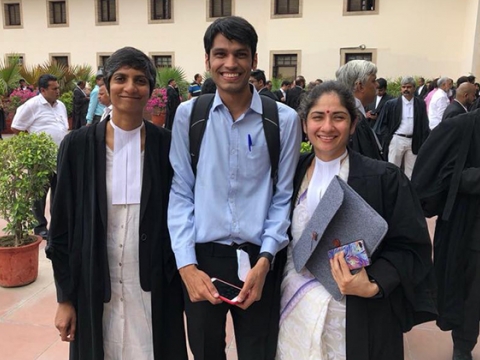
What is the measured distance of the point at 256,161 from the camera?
75.1 inches

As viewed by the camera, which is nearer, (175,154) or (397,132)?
(175,154)

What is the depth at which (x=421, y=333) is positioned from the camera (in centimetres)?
342

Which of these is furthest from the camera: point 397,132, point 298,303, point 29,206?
point 397,132

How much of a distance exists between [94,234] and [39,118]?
13.4 ft

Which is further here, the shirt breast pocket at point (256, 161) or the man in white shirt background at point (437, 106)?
the man in white shirt background at point (437, 106)

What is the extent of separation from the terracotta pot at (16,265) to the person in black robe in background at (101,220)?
231 cm

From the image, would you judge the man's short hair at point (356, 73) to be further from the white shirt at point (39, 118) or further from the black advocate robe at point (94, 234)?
the white shirt at point (39, 118)

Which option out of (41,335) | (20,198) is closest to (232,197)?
(41,335)

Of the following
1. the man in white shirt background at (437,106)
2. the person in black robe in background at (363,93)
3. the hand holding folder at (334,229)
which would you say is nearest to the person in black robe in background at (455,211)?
the person in black robe in background at (363,93)

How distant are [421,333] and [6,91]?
48.3 feet

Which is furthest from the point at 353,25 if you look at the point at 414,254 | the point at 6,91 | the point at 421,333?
the point at 414,254

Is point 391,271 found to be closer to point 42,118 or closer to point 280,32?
point 42,118

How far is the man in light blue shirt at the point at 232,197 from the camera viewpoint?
1866 millimetres

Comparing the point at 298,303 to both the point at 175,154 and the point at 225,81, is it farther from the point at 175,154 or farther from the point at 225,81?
the point at 225,81
